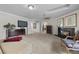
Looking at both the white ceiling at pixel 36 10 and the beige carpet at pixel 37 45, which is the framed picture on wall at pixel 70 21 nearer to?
the white ceiling at pixel 36 10

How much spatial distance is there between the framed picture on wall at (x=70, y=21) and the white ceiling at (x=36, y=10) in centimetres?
7

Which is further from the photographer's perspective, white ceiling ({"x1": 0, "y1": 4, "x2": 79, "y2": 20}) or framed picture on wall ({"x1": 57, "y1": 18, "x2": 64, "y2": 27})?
framed picture on wall ({"x1": 57, "y1": 18, "x2": 64, "y2": 27})

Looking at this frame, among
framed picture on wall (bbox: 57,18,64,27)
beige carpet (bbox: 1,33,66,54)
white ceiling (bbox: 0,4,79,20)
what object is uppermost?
white ceiling (bbox: 0,4,79,20)

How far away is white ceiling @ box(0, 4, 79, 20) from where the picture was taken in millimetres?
1051

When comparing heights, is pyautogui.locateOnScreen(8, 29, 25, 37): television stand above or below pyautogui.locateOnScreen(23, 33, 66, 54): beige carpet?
above

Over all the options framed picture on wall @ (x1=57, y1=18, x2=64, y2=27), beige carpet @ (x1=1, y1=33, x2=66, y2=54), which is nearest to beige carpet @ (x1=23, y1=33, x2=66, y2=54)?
beige carpet @ (x1=1, y1=33, x2=66, y2=54)

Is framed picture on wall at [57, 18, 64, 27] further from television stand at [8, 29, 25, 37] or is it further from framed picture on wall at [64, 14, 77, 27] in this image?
television stand at [8, 29, 25, 37]

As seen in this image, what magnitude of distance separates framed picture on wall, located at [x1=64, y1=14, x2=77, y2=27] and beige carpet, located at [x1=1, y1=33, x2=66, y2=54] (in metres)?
0.22

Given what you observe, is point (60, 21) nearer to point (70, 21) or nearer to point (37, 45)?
point (70, 21)

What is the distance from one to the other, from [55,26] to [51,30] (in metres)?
0.07

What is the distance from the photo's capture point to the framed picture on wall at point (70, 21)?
109 cm

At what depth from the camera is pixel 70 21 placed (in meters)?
1.13

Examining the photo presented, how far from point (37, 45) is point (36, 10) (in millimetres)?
Result: 419
